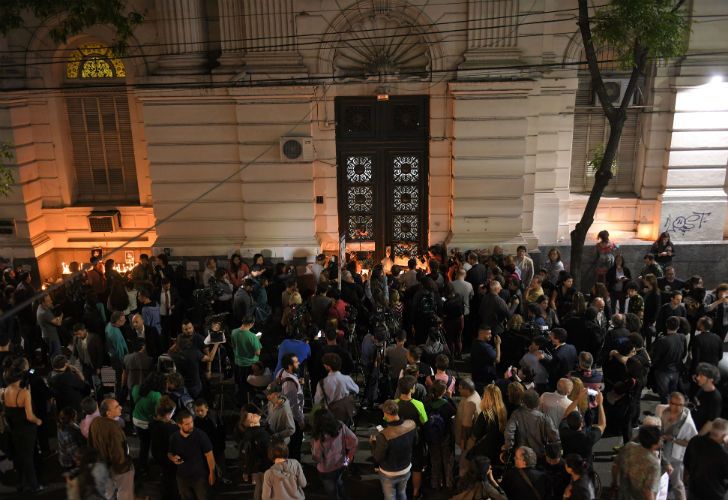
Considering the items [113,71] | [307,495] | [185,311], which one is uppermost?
[113,71]

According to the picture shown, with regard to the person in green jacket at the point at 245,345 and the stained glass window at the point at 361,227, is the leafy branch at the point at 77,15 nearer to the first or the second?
the stained glass window at the point at 361,227

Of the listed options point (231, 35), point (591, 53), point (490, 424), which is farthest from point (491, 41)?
point (490, 424)

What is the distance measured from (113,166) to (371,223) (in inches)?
234

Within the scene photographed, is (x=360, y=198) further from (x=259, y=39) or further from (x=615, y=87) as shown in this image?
(x=615, y=87)

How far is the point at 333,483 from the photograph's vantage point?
25.2 ft

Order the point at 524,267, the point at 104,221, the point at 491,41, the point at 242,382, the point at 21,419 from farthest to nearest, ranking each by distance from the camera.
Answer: the point at 104,221, the point at 491,41, the point at 524,267, the point at 242,382, the point at 21,419

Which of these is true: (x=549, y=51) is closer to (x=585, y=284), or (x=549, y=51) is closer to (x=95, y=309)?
(x=585, y=284)

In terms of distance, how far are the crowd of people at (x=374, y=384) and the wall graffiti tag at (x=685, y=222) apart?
2.81 metres

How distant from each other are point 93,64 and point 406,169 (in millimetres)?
7108

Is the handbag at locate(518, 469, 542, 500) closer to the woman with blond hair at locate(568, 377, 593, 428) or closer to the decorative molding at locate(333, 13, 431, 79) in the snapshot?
the woman with blond hair at locate(568, 377, 593, 428)

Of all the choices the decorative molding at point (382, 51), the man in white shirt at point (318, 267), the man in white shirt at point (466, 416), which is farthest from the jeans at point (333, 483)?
the decorative molding at point (382, 51)

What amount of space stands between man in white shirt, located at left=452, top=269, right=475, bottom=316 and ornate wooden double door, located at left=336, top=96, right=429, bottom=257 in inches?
152

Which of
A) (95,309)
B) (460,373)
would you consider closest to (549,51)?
(460,373)

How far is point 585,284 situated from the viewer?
15.1 meters
